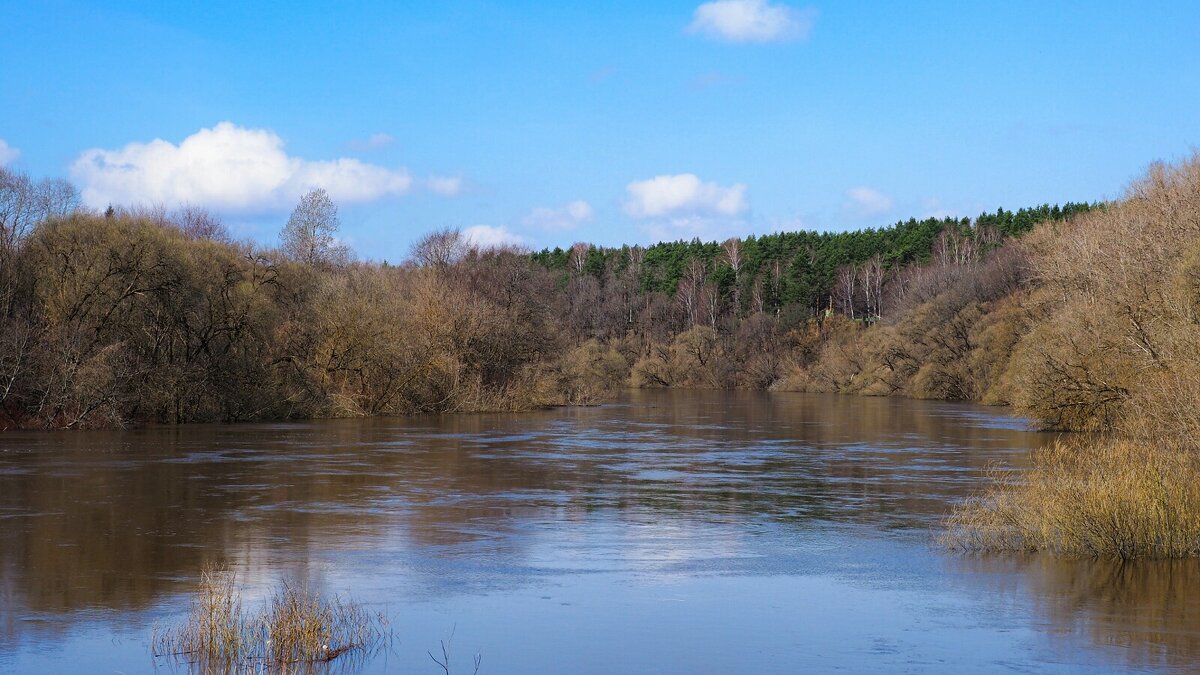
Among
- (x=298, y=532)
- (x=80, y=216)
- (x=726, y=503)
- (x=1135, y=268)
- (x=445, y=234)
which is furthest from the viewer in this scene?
(x=445, y=234)

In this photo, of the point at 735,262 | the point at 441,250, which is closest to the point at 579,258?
the point at 735,262

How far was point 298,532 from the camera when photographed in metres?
21.1

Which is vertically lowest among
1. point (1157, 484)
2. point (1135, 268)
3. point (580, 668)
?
point (580, 668)

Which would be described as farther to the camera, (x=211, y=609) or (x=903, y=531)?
(x=903, y=531)

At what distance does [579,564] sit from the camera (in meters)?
18.3

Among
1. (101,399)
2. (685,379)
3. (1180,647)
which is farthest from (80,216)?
(685,379)

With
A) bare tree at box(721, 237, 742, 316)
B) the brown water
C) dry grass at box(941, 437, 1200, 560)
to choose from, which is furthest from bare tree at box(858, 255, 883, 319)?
dry grass at box(941, 437, 1200, 560)

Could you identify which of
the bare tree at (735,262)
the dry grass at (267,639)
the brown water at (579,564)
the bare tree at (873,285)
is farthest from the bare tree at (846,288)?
the dry grass at (267,639)

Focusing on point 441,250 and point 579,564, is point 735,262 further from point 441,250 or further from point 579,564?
point 579,564

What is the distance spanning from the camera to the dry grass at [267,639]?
1204 cm

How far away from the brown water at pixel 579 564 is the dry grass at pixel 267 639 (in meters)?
0.35

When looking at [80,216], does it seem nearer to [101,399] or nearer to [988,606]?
[101,399]

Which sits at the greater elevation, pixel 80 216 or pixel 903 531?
pixel 80 216

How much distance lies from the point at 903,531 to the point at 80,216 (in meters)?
40.9
